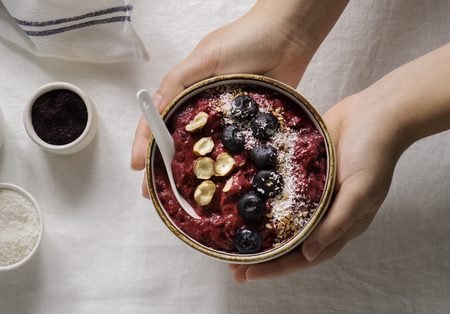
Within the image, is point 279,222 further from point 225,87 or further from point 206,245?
point 225,87

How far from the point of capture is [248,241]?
0.98m

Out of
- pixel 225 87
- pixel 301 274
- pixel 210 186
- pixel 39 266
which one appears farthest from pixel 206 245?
pixel 39 266

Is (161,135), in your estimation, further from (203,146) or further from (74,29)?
(74,29)

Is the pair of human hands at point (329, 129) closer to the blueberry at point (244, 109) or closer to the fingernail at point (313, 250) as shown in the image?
the fingernail at point (313, 250)

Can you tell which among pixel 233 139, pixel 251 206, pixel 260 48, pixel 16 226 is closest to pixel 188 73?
pixel 260 48

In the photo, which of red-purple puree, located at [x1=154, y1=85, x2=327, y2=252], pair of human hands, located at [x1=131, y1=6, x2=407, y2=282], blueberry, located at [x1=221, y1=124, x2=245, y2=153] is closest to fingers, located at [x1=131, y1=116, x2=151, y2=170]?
pair of human hands, located at [x1=131, y1=6, x2=407, y2=282]

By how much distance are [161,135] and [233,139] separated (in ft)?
0.40

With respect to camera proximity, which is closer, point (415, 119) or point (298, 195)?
point (298, 195)

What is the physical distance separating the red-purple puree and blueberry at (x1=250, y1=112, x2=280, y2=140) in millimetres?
11

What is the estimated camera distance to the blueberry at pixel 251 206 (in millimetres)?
976

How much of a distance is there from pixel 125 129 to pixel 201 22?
0.31 meters

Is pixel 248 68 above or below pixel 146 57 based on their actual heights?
above

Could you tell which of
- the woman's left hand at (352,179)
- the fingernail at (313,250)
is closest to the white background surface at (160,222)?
the woman's left hand at (352,179)

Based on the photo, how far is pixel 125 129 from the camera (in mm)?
1389
